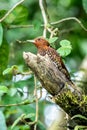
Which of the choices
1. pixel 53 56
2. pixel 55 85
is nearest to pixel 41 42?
pixel 53 56

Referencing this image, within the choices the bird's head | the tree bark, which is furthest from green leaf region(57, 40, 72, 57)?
the tree bark

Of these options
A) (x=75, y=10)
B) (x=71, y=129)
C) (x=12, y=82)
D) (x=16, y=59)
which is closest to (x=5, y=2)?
(x=16, y=59)

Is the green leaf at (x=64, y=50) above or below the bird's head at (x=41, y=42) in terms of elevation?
below

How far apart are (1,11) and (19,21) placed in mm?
346

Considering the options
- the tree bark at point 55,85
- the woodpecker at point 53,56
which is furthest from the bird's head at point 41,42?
the tree bark at point 55,85

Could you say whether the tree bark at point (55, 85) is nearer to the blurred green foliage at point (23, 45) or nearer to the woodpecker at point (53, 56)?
the woodpecker at point (53, 56)

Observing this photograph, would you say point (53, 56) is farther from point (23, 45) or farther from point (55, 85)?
point (23, 45)

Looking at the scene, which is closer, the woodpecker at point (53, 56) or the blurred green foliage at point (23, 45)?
the woodpecker at point (53, 56)

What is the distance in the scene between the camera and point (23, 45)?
3.98m

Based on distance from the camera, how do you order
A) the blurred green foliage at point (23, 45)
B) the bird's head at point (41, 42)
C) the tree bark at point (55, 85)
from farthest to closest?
the blurred green foliage at point (23, 45)
the bird's head at point (41, 42)
the tree bark at point (55, 85)

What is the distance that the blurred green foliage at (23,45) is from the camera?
262 cm

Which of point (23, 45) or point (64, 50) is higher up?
point (64, 50)

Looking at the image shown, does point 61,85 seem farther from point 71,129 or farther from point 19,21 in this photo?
point 19,21

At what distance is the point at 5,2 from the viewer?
145 inches
